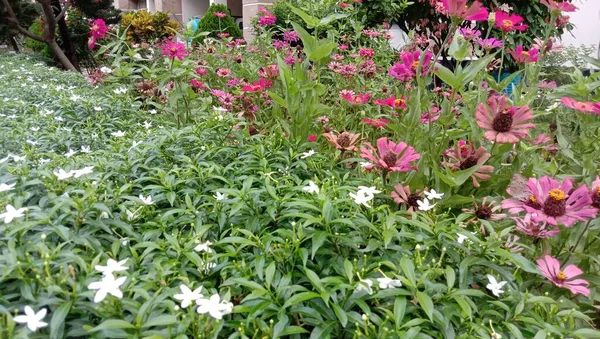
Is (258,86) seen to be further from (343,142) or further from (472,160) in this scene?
(472,160)

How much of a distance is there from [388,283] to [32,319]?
1.86 ft

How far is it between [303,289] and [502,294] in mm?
409

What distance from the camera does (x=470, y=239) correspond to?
3.19ft

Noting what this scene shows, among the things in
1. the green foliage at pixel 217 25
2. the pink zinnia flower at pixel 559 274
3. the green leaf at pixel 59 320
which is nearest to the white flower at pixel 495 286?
the pink zinnia flower at pixel 559 274

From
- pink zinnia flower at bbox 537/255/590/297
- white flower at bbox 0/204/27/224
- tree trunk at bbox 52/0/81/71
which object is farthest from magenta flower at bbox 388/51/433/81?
tree trunk at bbox 52/0/81/71

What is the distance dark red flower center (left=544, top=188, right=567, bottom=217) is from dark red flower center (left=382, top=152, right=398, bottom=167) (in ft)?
1.19

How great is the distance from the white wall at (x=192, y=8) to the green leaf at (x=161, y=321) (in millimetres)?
12124

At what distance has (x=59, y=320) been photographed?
0.67 metres

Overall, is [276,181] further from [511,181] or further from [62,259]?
[511,181]

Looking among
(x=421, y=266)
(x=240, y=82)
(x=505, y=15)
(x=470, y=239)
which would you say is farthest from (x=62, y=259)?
(x=240, y=82)

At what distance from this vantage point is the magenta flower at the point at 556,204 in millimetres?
951

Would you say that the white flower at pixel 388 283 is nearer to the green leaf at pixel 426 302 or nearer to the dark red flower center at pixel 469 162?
the green leaf at pixel 426 302

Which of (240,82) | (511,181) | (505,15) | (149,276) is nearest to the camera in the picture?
(149,276)

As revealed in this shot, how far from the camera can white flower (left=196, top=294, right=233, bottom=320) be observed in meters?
0.71
